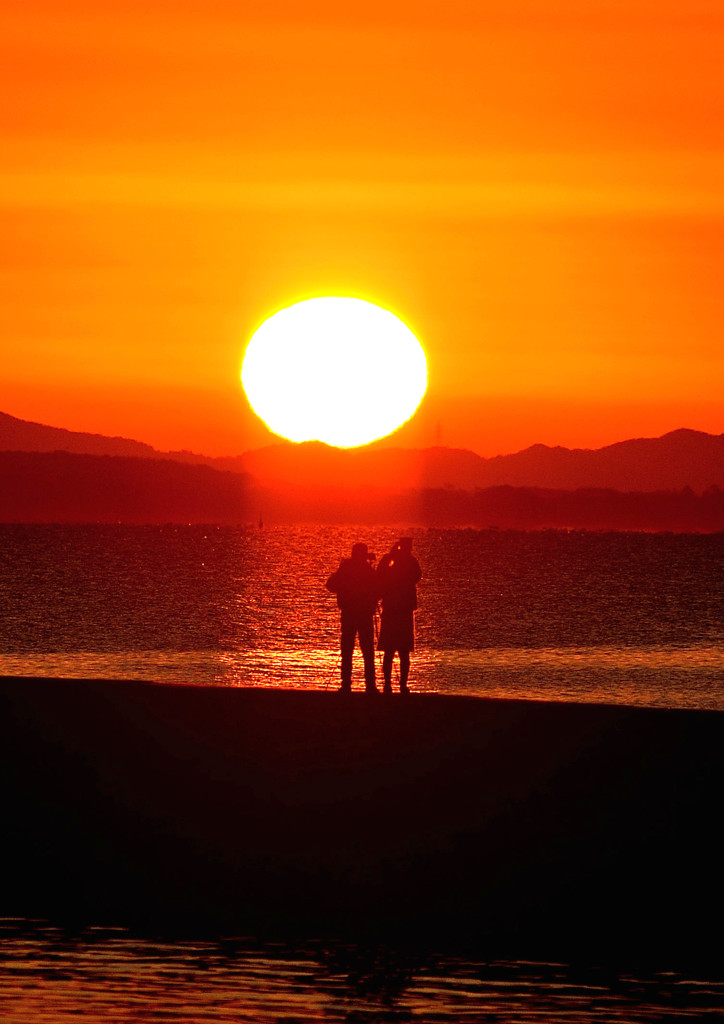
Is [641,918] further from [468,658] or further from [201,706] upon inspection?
[468,658]

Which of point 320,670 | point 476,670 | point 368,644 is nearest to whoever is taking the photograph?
point 368,644

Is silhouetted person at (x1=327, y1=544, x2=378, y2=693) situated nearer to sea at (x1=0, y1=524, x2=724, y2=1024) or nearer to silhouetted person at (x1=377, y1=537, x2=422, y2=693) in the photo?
silhouetted person at (x1=377, y1=537, x2=422, y2=693)

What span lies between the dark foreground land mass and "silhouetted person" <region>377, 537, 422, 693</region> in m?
3.45

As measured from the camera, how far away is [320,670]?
48.9 metres

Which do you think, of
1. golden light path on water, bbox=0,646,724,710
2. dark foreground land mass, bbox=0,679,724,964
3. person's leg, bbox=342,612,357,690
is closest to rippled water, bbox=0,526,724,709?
golden light path on water, bbox=0,646,724,710

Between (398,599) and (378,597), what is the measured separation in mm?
277

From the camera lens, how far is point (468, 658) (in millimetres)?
57438

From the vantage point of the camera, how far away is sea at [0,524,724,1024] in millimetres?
11289

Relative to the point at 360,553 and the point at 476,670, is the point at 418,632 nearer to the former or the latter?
the point at 476,670

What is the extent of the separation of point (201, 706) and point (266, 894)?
2000 millimetres

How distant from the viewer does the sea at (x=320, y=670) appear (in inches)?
444

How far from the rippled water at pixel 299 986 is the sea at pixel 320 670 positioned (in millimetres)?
23

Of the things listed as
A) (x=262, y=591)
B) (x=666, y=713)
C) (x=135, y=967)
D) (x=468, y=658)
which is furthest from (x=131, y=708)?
(x=262, y=591)

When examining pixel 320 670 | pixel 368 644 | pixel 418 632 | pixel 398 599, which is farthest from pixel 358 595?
pixel 418 632
